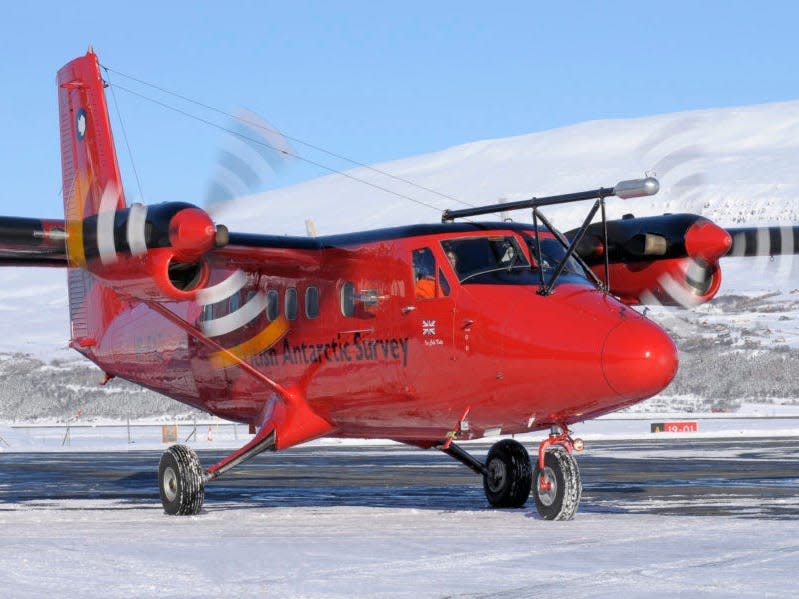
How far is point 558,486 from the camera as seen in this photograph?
13758 mm

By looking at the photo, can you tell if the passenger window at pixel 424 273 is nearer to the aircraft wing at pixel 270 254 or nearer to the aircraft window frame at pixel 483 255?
the aircraft window frame at pixel 483 255

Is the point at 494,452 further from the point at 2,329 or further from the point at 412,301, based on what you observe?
the point at 2,329

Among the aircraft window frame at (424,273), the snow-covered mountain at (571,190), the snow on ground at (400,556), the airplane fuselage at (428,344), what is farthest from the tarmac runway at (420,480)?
the snow-covered mountain at (571,190)

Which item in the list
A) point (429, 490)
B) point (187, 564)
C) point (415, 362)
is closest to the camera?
point (187, 564)

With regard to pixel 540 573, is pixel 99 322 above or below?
above

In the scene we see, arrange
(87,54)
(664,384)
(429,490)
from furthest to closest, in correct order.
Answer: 1. (87,54)
2. (429,490)
3. (664,384)

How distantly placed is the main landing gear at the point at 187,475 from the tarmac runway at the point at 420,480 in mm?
965

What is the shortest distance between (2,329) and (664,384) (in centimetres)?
11077

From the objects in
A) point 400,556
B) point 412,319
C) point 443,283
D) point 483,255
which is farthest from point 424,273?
point 400,556

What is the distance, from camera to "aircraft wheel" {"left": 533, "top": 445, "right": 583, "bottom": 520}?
1366 cm

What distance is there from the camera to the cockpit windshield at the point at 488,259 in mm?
14359

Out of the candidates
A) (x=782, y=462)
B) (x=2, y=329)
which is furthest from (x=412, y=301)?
(x=2, y=329)

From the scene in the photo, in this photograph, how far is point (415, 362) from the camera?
1486cm

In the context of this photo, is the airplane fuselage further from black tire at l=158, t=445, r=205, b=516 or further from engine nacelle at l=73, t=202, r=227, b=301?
engine nacelle at l=73, t=202, r=227, b=301
